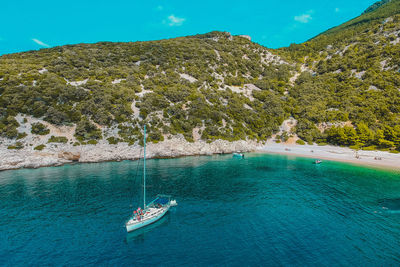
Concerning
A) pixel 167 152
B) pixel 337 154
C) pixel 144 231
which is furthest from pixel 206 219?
pixel 337 154

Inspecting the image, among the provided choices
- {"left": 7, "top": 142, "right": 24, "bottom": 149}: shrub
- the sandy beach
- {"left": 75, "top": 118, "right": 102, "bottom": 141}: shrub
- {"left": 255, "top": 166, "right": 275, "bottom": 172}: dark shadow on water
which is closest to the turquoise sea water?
{"left": 255, "top": 166, "right": 275, "bottom": 172}: dark shadow on water

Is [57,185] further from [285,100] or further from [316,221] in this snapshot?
[285,100]

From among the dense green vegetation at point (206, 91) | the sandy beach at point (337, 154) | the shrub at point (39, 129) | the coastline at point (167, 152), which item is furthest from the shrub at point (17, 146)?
the sandy beach at point (337, 154)

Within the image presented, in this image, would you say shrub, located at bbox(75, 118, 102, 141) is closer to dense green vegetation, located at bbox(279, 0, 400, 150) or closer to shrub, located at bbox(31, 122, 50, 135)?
shrub, located at bbox(31, 122, 50, 135)

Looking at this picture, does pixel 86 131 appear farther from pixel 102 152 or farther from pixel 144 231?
pixel 144 231

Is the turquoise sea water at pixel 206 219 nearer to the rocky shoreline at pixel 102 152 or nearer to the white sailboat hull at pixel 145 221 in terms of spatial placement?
the white sailboat hull at pixel 145 221

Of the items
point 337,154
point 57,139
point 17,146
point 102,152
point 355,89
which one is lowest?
point 337,154

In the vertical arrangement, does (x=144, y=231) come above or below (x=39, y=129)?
below
